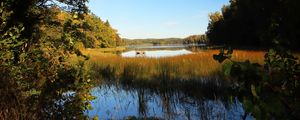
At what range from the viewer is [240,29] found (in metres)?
49.2

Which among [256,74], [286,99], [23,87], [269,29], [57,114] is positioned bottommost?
[57,114]

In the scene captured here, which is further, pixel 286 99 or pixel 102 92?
pixel 102 92

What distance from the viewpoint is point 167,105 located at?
6.88 meters

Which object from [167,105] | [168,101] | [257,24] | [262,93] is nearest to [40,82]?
[167,105]

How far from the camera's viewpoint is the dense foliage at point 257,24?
82.4 inches

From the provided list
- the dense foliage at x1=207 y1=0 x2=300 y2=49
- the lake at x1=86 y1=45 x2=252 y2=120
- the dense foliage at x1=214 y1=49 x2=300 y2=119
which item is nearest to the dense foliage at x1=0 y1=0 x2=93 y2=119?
the lake at x1=86 y1=45 x2=252 y2=120

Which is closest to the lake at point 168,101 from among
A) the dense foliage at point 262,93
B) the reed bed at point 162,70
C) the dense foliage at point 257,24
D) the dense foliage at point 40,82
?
the reed bed at point 162,70

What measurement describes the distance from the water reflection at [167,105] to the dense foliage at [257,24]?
182 centimetres

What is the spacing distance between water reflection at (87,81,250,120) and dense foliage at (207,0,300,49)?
1.82 m

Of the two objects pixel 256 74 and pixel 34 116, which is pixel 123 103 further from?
pixel 256 74

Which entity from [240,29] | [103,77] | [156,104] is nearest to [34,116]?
[156,104]

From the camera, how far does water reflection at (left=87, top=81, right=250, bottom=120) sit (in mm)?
7133

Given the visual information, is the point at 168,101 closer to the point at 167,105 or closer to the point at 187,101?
the point at 167,105

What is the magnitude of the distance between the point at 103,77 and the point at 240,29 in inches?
1499
